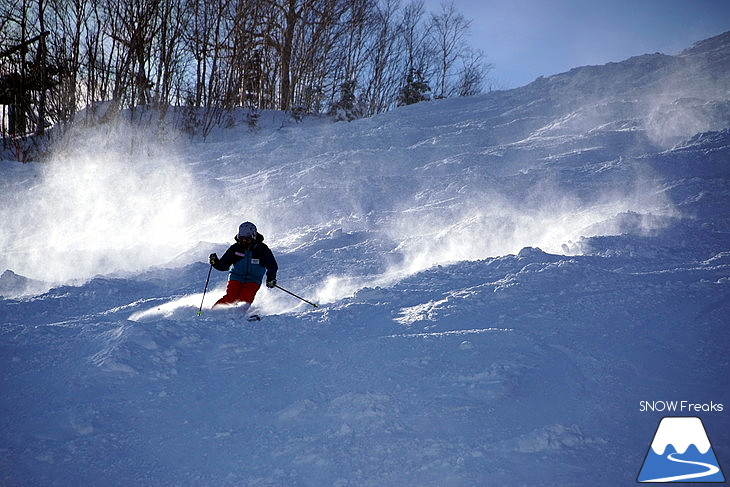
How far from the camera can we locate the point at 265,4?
23656 millimetres

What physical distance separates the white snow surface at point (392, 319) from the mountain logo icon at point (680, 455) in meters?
0.07

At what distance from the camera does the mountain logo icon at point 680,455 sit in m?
3.12

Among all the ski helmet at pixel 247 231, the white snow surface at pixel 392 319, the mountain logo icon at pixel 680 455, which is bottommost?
the mountain logo icon at pixel 680 455

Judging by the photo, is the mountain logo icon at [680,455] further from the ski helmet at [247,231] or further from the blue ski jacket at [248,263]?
the ski helmet at [247,231]

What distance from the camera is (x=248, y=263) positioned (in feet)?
21.3

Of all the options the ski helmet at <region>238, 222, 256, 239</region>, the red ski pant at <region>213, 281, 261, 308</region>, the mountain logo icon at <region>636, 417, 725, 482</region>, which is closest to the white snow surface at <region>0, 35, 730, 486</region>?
the mountain logo icon at <region>636, 417, 725, 482</region>

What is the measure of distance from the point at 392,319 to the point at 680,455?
113 inches

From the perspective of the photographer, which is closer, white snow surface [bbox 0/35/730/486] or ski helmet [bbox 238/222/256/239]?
white snow surface [bbox 0/35/730/486]

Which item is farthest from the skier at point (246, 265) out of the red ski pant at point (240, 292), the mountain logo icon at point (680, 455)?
the mountain logo icon at point (680, 455)

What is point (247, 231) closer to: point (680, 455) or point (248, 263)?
point (248, 263)

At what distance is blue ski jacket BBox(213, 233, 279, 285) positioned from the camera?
6.46 metres

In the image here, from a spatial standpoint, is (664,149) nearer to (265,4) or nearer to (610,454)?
(610,454)

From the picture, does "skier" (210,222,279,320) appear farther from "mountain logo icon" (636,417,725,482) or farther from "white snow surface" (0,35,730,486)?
"mountain logo icon" (636,417,725,482)

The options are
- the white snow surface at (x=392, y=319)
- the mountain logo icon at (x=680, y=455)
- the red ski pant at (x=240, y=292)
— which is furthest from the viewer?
the red ski pant at (x=240, y=292)
